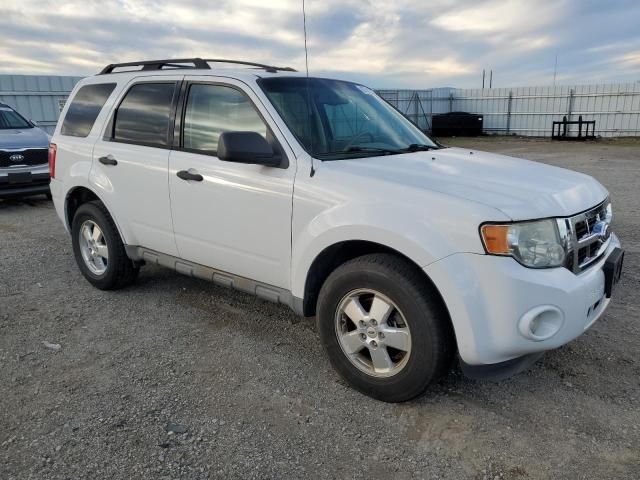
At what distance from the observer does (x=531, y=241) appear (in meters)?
2.56

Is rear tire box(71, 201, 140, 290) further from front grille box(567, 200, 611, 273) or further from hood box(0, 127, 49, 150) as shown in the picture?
hood box(0, 127, 49, 150)

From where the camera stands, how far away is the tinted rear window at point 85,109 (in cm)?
467

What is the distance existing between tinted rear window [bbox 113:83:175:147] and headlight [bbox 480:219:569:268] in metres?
2.61

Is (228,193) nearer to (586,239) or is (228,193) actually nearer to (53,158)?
(586,239)

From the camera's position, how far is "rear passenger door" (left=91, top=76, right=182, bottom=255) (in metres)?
4.04

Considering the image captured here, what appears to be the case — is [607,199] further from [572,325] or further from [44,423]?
[44,423]

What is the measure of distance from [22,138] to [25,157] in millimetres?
412

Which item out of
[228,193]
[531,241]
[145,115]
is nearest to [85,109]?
[145,115]

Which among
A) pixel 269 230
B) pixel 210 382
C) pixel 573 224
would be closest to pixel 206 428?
pixel 210 382

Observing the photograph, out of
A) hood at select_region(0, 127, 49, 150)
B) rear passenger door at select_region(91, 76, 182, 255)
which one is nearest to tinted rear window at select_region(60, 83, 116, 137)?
rear passenger door at select_region(91, 76, 182, 255)

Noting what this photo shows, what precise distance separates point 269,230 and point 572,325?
181 cm

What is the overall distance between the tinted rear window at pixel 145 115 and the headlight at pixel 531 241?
2609 mm

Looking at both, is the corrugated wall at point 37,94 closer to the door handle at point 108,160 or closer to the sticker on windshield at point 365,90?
the door handle at point 108,160

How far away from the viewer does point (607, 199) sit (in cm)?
330
